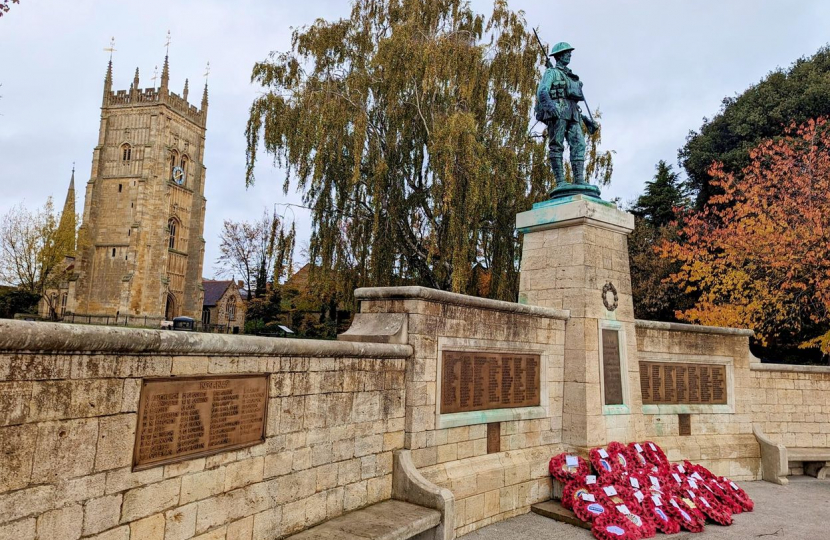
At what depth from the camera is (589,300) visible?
24.4ft

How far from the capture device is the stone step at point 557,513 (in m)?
6.02

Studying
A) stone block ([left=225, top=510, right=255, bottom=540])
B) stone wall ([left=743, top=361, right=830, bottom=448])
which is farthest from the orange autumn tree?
stone block ([left=225, top=510, right=255, bottom=540])

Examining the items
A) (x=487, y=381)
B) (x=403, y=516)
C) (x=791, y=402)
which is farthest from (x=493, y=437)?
(x=791, y=402)

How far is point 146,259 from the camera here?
4972cm

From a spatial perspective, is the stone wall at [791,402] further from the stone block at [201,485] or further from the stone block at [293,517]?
the stone block at [201,485]

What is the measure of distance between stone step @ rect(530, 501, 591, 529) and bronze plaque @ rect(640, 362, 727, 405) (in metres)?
2.62

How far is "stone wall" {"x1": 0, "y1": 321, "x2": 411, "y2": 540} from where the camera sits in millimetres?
2668

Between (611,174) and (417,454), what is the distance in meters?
13.8

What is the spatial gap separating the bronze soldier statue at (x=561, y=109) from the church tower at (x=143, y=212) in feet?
160

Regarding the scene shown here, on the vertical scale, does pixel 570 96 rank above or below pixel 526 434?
above

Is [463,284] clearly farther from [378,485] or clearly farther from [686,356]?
[378,485]

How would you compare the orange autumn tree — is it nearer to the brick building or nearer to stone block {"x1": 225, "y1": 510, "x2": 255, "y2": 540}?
stone block {"x1": 225, "y1": 510, "x2": 255, "y2": 540}

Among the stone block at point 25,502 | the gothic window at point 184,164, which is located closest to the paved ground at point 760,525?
the stone block at point 25,502

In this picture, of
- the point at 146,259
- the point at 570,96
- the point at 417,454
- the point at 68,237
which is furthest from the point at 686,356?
the point at 146,259
